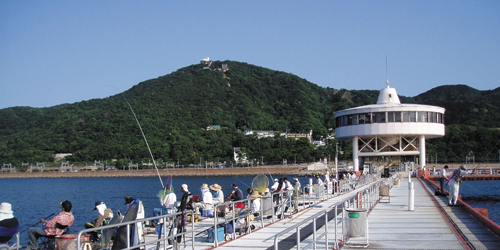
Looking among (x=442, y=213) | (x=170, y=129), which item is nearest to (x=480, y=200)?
(x=442, y=213)

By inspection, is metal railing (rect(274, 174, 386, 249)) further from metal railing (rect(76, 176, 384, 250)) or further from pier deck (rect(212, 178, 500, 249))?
pier deck (rect(212, 178, 500, 249))

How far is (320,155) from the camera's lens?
141750 millimetres

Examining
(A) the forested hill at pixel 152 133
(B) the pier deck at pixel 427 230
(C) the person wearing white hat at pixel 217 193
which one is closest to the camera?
(B) the pier deck at pixel 427 230

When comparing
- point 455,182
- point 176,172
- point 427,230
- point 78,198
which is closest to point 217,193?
point 427,230

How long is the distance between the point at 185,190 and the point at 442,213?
9214 millimetres

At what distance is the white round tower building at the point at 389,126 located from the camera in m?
44.0

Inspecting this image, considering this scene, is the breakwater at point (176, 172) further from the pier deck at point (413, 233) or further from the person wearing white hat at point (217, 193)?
the pier deck at point (413, 233)

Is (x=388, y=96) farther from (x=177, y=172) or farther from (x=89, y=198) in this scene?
(x=177, y=172)

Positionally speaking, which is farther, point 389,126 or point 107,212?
point 389,126

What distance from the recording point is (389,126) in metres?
43.9

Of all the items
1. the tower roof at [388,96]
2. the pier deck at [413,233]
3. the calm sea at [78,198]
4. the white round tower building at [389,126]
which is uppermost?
the tower roof at [388,96]

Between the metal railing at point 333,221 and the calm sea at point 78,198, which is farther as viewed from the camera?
the calm sea at point 78,198

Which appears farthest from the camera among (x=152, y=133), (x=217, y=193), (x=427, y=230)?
(x=152, y=133)

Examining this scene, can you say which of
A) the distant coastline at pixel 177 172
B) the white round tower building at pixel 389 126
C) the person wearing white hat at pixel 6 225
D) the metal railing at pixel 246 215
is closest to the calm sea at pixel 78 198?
the metal railing at pixel 246 215
